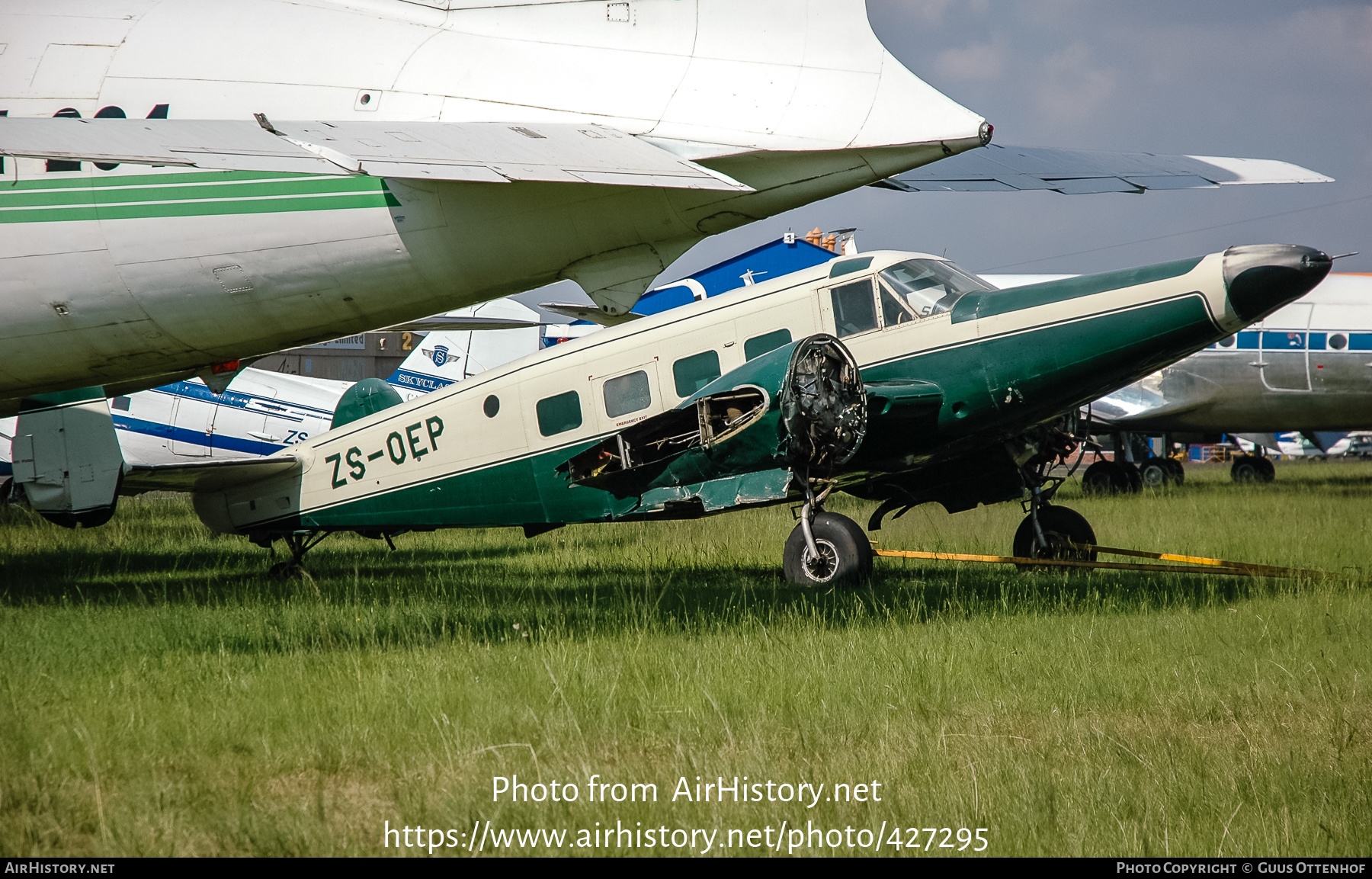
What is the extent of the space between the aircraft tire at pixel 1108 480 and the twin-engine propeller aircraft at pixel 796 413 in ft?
46.7

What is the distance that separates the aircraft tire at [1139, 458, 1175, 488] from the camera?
86.6 feet

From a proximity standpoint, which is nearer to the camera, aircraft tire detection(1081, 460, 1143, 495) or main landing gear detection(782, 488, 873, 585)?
main landing gear detection(782, 488, 873, 585)

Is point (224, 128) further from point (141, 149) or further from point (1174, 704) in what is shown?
point (1174, 704)

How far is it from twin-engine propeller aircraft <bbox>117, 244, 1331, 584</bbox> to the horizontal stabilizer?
2.08 feet

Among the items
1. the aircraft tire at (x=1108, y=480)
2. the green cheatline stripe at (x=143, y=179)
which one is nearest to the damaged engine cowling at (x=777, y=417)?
the green cheatline stripe at (x=143, y=179)

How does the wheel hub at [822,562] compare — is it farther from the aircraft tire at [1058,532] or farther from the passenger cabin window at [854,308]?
the aircraft tire at [1058,532]

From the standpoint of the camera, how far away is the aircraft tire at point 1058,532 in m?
10.2

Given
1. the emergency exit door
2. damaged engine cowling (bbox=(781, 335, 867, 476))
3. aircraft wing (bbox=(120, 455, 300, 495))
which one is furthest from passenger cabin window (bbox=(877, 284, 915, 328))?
the emergency exit door

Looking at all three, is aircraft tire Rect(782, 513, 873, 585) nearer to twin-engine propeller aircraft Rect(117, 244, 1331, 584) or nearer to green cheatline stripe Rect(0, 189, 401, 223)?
twin-engine propeller aircraft Rect(117, 244, 1331, 584)

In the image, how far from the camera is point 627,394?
31.1 feet

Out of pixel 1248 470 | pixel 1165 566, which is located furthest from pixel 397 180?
pixel 1248 470

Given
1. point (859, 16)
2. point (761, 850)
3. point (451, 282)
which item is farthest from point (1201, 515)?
point (761, 850)

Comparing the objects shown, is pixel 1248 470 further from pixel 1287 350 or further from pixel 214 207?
pixel 214 207

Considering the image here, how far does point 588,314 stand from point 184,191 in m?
4.50
